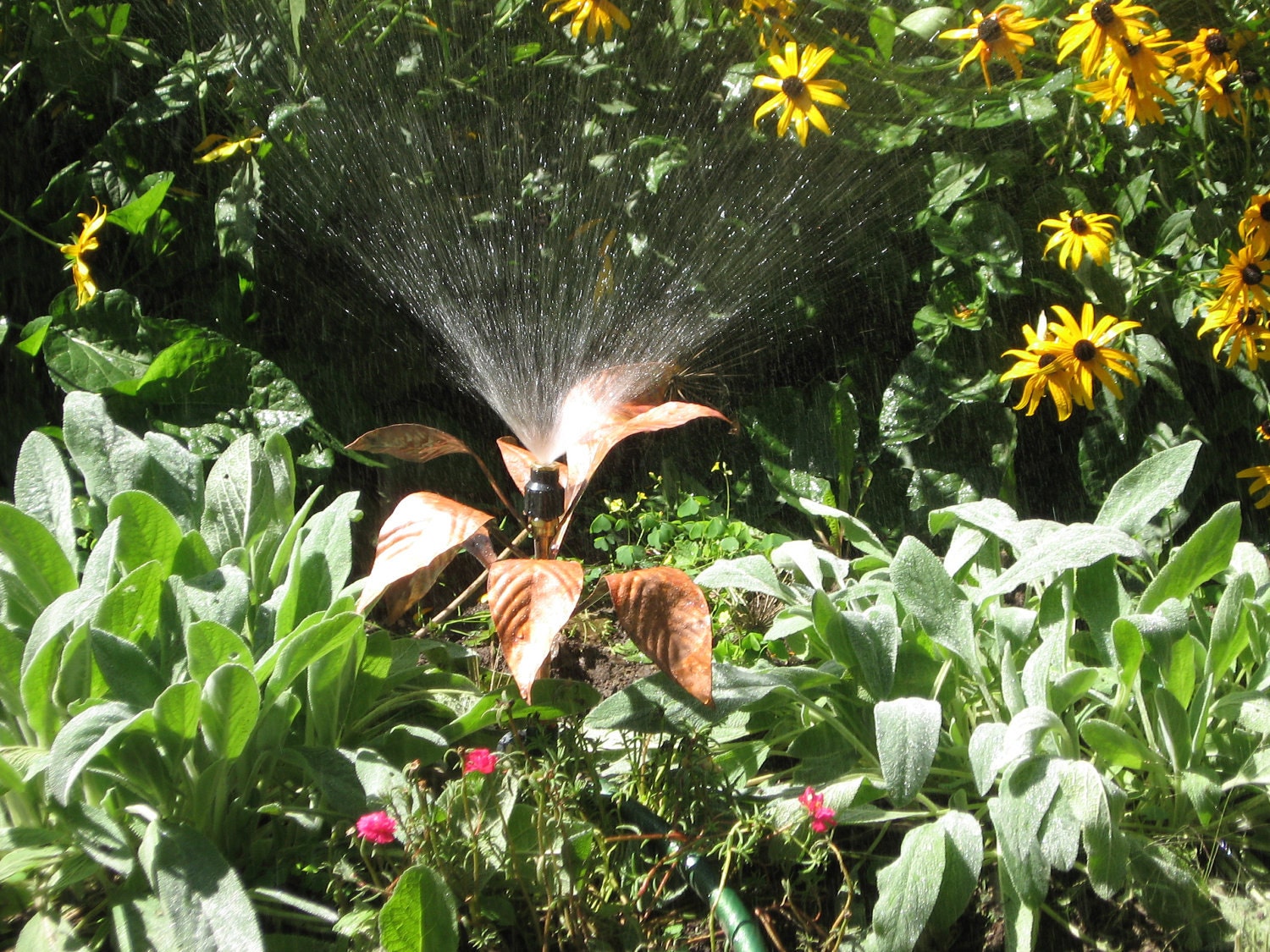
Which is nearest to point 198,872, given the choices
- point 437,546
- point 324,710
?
point 324,710

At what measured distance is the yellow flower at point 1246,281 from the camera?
1.74m

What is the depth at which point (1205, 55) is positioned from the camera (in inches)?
69.8

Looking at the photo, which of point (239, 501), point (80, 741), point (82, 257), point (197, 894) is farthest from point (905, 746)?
point (82, 257)

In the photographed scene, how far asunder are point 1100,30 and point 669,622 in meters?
1.18

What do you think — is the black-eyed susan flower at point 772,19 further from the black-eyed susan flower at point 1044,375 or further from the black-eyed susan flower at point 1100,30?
the black-eyed susan flower at point 1044,375

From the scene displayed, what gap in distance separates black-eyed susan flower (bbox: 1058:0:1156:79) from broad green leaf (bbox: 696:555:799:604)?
37.5 inches

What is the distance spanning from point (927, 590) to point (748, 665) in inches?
17.9

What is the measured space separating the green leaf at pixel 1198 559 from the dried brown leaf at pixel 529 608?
29.7 inches

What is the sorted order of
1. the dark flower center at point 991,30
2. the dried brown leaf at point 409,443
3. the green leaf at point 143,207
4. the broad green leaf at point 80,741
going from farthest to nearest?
the green leaf at point 143,207 → the dark flower center at point 991,30 → the dried brown leaf at point 409,443 → the broad green leaf at point 80,741

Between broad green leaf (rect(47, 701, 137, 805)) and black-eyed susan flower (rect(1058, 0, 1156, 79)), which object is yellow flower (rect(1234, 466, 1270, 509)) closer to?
black-eyed susan flower (rect(1058, 0, 1156, 79))

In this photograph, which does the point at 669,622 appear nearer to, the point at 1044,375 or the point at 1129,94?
the point at 1044,375

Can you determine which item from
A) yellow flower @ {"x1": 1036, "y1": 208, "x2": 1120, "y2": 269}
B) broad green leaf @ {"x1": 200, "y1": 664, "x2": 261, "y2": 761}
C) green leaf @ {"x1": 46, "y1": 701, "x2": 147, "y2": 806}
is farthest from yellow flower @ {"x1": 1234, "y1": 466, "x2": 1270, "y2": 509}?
green leaf @ {"x1": 46, "y1": 701, "x2": 147, "y2": 806}

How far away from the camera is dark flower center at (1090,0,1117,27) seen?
1.67 metres

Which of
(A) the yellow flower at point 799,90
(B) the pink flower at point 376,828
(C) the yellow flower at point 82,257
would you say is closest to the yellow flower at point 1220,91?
(A) the yellow flower at point 799,90
